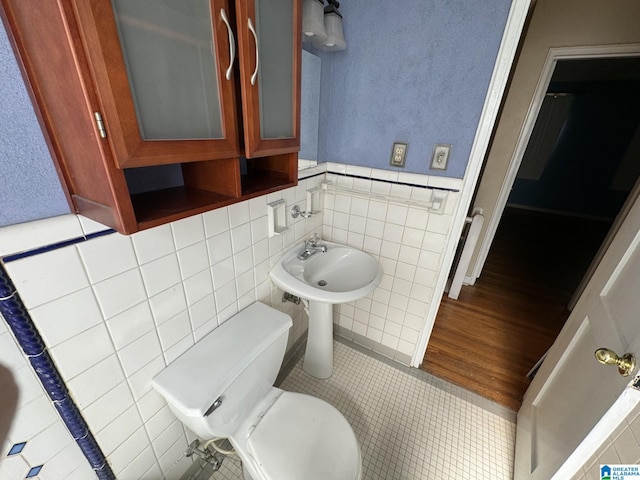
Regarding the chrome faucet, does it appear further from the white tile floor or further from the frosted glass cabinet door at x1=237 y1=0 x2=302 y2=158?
the white tile floor

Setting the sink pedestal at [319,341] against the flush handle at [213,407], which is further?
the sink pedestal at [319,341]

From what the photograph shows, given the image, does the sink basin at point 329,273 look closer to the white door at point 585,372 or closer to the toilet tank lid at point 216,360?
the toilet tank lid at point 216,360

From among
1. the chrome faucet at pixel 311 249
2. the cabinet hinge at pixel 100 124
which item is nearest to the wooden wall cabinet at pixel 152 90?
the cabinet hinge at pixel 100 124

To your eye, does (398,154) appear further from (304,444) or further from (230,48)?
(304,444)

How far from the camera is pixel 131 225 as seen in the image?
519 mm

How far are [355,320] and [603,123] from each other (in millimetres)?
5446

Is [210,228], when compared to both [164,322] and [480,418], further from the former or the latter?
[480,418]

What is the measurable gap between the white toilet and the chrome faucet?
1.35ft

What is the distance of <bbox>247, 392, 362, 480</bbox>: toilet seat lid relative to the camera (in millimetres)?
836

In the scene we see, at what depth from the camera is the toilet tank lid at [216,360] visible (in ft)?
2.64

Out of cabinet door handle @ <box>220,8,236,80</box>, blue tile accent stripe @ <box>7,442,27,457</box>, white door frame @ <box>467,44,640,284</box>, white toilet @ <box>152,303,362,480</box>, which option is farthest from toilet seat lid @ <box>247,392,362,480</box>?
white door frame @ <box>467,44,640,284</box>

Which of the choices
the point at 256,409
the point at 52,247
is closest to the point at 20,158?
the point at 52,247

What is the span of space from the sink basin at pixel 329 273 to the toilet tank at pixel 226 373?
164 millimetres

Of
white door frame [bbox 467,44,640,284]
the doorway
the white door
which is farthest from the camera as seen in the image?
the doorway
